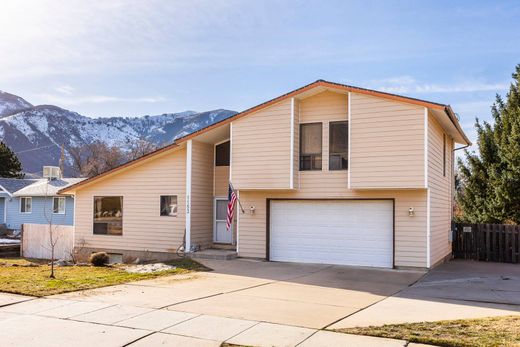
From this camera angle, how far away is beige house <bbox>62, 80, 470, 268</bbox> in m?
14.8

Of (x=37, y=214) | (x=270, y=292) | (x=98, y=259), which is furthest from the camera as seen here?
(x=37, y=214)

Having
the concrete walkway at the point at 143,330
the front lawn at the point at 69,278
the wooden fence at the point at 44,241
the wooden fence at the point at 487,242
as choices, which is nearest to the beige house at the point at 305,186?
the wooden fence at the point at 487,242

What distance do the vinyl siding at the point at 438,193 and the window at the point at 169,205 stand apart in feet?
30.1

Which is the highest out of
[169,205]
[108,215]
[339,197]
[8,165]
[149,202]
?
[8,165]

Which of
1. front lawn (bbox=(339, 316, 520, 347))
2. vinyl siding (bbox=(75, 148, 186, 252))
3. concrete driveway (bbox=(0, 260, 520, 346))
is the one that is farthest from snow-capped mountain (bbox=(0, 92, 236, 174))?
front lawn (bbox=(339, 316, 520, 347))

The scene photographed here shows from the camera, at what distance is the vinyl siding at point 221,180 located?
19078 mm

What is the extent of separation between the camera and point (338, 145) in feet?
52.7

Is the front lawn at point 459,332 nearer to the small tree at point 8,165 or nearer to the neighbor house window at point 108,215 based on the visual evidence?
the neighbor house window at point 108,215

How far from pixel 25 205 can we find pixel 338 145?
2639 cm

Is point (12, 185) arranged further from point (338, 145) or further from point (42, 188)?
point (338, 145)

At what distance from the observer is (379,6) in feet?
41.9

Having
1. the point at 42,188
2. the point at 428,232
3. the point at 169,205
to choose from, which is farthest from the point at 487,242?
the point at 42,188

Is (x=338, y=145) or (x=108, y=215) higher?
(x=338, y=145)

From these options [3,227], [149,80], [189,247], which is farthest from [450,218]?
[3,227]
